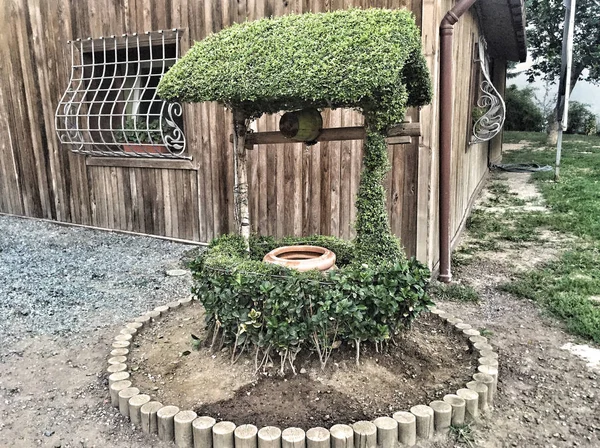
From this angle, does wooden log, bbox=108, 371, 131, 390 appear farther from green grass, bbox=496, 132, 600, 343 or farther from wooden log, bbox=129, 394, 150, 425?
green grass, bbox=496, 132, 600, 343

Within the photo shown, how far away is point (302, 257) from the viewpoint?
9.60 ft

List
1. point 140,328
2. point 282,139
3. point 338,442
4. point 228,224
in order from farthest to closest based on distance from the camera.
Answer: point 228,224 < point 140,328 < point 282,139 < point 338,442

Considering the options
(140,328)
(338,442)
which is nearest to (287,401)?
(338,442)

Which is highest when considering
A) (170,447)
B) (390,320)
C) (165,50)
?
(165,50)

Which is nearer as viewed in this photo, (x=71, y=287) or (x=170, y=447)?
(x=170, y=447)

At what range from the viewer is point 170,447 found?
7.05 feet

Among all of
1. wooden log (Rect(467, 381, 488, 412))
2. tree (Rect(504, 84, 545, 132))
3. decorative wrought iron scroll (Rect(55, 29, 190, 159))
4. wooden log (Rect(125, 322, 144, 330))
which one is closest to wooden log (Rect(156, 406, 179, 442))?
wooden log (Rect(125, 322, 144, 330))

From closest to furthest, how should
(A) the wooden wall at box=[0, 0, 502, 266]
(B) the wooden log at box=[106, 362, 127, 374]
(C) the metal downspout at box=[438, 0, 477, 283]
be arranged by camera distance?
1. (B) the wooden log at box=[106, 362, 127, 374]
2. (C) the metal downspout at box=[438, 0, 477, 283]
3. (A) the wooden wall at box=[0, 0, 502, 266]

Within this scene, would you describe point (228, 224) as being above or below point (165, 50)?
below

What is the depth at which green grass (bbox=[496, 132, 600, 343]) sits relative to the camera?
3.47 metres

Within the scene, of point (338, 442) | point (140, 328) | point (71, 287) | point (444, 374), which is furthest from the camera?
point (71, 287)

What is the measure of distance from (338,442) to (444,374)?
2.61 ft

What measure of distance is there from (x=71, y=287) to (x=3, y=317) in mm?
680

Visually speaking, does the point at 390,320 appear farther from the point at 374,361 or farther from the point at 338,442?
the point at 338,442
